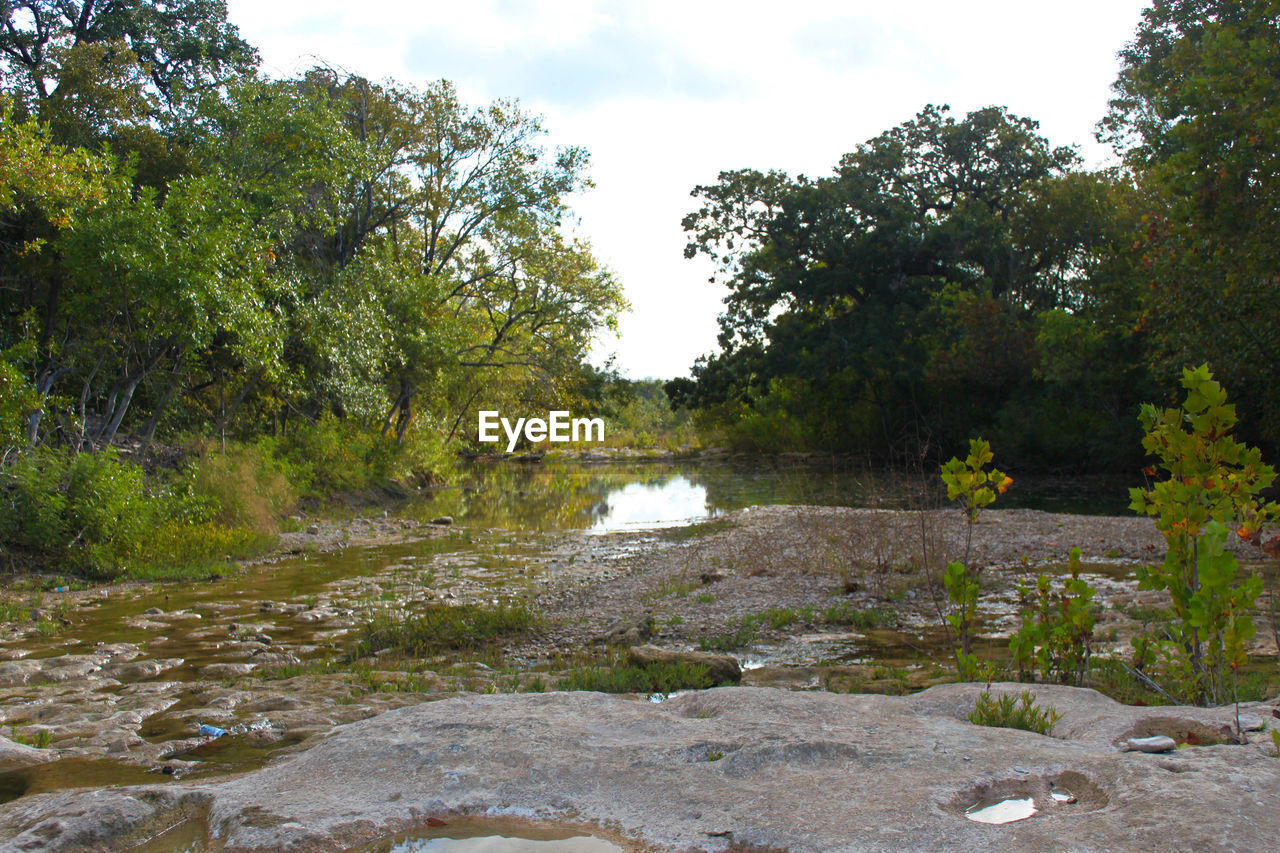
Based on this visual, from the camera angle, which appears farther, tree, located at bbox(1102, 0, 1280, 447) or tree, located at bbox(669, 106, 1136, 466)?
tree, located at bbox(669, 106, 1136, 466)

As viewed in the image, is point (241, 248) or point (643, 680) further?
point (241, 248)

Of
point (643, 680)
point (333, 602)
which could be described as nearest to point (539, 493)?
point (333, 602)

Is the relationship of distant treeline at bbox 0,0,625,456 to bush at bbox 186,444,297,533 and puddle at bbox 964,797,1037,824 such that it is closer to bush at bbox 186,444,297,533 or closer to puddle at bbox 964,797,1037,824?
bush at bbox 186,444,297,533

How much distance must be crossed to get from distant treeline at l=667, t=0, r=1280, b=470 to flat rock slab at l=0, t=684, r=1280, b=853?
16.1m

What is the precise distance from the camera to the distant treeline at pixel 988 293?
19.6 meters

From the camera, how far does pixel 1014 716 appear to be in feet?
13.9

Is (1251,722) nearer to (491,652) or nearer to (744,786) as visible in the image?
(744,786)

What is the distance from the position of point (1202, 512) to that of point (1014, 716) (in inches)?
54.4

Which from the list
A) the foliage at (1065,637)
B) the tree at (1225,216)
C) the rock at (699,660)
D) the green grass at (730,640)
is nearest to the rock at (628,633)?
the green grass at (730,640)

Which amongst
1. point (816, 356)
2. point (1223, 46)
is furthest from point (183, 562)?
point (816, 356)

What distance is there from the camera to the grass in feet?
26.4

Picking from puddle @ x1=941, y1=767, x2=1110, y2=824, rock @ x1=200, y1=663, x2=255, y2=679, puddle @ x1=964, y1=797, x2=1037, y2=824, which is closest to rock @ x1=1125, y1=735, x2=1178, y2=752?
puddle @ x1=941, y1=767, x2=1110, y2=824

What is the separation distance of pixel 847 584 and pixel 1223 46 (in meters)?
11.7

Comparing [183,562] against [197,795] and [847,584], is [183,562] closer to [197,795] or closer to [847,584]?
[847,584]
